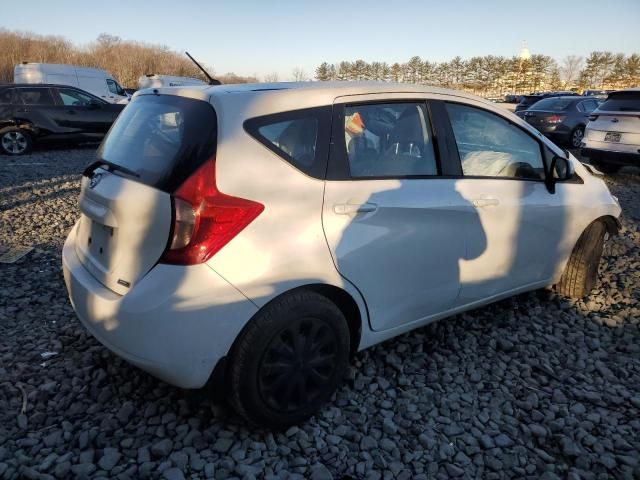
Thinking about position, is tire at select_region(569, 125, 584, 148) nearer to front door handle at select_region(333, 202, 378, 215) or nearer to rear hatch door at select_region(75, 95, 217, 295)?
front door handle at select_region(333, 202, 378, 215)

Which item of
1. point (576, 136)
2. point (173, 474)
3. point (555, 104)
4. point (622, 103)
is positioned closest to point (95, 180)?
point (173, 474)

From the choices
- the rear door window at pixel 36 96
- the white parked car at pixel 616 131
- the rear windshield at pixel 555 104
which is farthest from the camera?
the rear windshield at pixel 555 104

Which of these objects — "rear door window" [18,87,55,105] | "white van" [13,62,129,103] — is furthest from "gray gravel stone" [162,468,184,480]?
"white van" [13,62,129,103]

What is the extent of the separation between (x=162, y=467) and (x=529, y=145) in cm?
293

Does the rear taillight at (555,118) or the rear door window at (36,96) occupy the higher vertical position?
the rear door window at (36,96)

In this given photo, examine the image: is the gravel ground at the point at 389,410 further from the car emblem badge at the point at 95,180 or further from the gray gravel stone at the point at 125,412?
the car emblem badge at the point at 95,180

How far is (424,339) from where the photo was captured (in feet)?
11.2

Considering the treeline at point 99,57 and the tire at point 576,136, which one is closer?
the tire at point 576,136

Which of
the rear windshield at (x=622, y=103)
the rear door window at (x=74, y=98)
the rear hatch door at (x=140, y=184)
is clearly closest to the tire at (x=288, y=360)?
the rear hatch door at (x=140, y=184)

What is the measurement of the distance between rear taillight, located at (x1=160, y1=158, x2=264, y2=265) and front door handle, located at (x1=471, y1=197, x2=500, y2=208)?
1498 millimetres

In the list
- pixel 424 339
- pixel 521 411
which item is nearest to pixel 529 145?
pixel 424 339

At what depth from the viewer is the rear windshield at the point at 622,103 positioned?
8.93m

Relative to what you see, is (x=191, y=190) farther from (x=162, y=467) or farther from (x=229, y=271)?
(x=162, y=467)

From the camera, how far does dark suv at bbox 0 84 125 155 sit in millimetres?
12000
